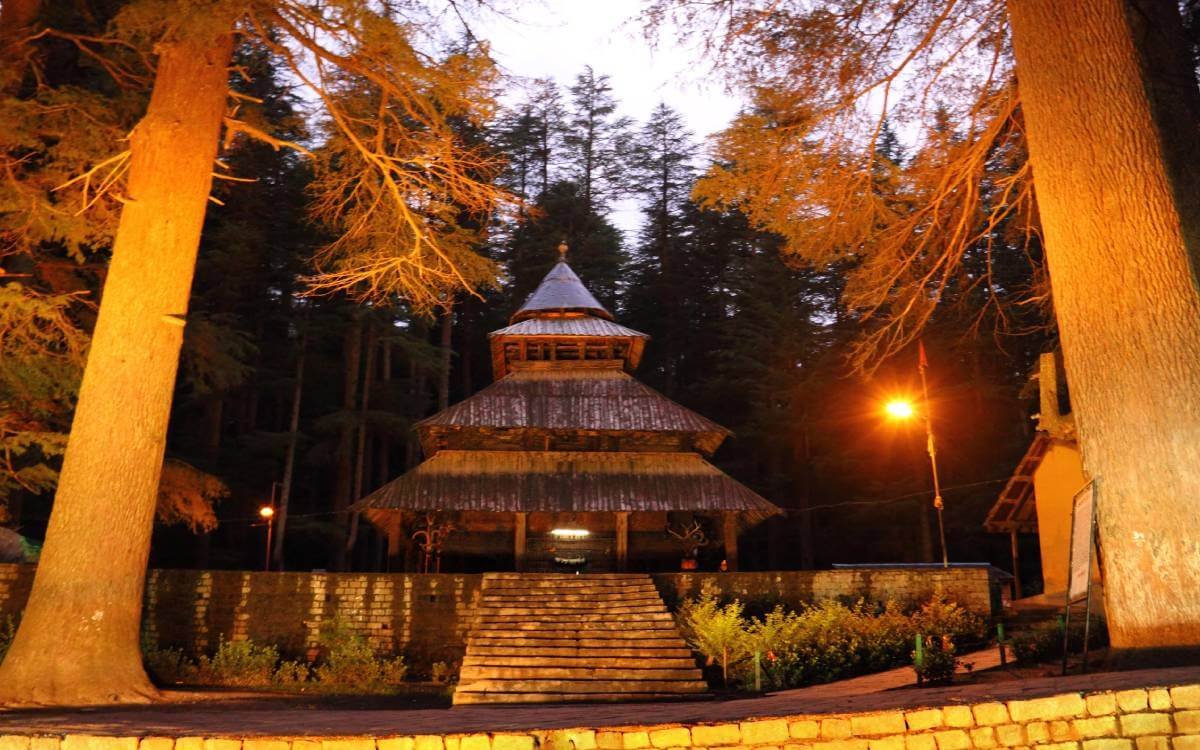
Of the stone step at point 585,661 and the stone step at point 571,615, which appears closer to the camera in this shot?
the stone step at point 585,661

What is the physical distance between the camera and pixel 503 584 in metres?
16.5

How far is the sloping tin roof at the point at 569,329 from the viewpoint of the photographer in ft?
76.4

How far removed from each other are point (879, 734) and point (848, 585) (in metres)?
11.6

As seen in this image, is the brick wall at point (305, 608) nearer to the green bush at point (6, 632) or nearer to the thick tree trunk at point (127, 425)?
the green bush at point (6, 632)

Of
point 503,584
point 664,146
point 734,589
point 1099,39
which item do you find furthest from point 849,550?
point 1099,39

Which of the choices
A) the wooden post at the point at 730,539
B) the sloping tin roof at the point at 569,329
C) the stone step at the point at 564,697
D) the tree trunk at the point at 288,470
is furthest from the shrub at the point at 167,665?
the tree trunk at the point at 288,470

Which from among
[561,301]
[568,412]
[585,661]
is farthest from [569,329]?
[585,661]

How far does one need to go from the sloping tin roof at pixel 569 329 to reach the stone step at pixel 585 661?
34.4 ft

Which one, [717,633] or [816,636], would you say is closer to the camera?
[717,633]

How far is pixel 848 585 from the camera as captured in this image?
16.5 meters

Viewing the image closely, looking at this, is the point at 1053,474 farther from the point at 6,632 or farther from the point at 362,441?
the point at 362,441

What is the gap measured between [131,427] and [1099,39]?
10.6m

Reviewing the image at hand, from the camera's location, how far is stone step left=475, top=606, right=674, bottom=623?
1521 centimetres

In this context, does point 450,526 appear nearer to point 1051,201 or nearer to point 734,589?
point 734,589
